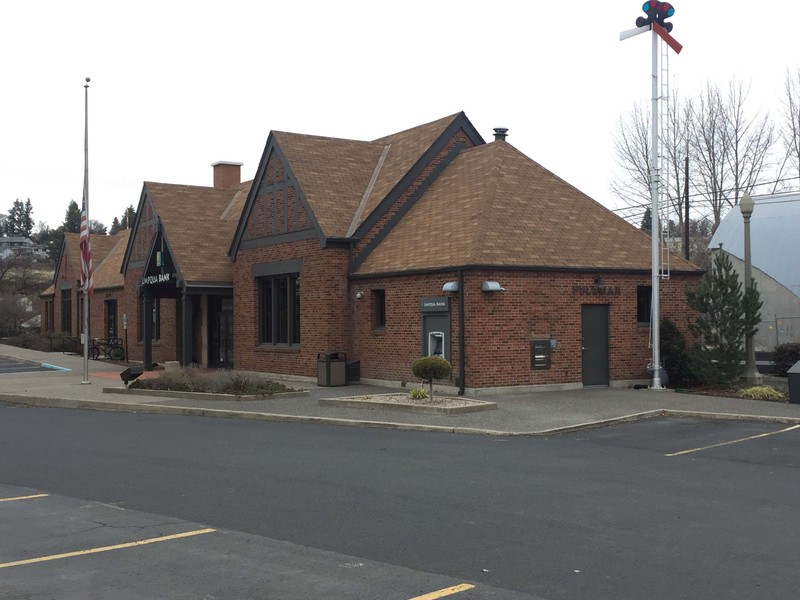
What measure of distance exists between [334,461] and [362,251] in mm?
13604

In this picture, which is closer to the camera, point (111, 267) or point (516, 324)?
point (516, 324)

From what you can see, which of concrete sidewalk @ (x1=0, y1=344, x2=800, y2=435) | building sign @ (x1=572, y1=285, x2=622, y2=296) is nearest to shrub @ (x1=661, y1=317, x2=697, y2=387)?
concrete sidewalk @ (x1=0, y1=344, x2=800, y2=435)

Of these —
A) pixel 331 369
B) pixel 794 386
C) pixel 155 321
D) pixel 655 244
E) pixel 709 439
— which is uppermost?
pixel 655 244

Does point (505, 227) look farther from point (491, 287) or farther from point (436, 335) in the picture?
point (436, 335)

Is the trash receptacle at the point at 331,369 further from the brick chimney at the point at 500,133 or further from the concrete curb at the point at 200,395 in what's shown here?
the brick chimney at the point at 500,133

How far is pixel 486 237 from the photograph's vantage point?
71.8ft

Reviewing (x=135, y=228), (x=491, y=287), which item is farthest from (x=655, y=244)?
(x=135, y=228)

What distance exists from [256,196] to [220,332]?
259 inches

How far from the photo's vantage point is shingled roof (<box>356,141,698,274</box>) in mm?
22031

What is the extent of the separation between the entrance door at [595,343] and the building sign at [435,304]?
3.64m

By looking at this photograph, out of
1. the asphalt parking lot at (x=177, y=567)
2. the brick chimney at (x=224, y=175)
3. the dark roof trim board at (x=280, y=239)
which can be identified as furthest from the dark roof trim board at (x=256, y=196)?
the asphalt parking lot at (x=177, y=567)

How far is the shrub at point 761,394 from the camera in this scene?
63.9 feet

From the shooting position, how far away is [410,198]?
26.2 m

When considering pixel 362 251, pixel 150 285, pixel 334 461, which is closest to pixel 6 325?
pixel 150 285
